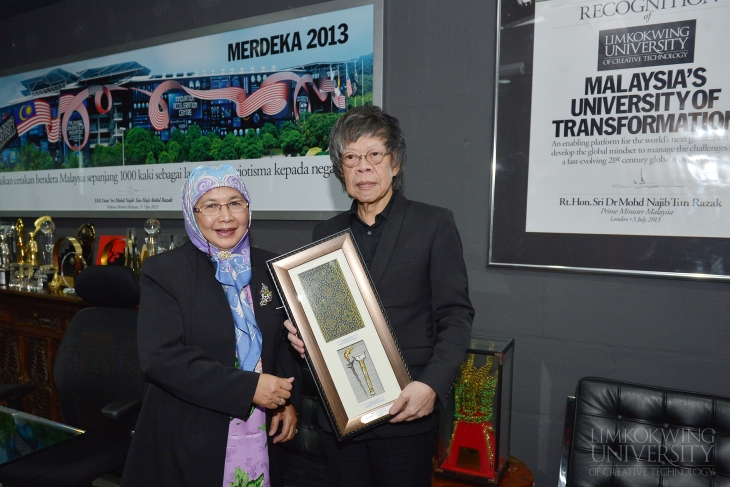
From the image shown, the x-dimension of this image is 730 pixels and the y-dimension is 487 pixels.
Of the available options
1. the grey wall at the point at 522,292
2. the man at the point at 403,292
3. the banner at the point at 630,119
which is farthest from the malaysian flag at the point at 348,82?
the man at the point at 403,292

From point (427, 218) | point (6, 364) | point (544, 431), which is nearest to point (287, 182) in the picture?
point (427, 218)

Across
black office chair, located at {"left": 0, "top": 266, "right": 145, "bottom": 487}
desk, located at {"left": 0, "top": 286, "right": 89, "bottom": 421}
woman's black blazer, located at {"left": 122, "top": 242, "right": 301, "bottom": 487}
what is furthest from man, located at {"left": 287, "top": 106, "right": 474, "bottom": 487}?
desk, located at {"left": 0, "top": 286, "right": 89, "bottom": 421}

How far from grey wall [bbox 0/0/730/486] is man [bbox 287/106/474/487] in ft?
2.53

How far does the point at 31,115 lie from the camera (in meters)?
3.67

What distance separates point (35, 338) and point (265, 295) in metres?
2.40

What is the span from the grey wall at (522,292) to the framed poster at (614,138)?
0.27 feet

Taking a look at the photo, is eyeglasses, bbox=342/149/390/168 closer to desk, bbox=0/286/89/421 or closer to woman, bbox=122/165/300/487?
woman, bbox=122/165/300/487

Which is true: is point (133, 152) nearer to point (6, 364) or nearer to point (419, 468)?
point (6, 364)

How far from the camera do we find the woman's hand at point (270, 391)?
4.42 ft

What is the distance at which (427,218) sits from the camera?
1456mm

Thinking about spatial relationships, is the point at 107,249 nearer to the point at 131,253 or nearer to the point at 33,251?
the point at 131,253

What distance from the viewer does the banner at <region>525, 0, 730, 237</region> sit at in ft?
5.74

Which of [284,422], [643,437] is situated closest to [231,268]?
[284,422]

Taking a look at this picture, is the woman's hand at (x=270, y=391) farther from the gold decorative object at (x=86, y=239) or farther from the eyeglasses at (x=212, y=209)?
the gold decorative object at (x=86, y=239)
